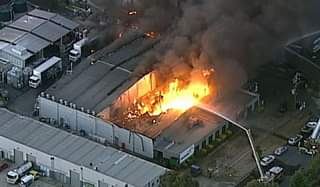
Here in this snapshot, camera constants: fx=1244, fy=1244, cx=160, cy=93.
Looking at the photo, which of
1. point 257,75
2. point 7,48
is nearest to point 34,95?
point 7,48

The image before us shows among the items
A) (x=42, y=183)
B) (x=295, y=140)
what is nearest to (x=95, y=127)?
(x=42, y=183)

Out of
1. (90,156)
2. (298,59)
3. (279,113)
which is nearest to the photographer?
(90,156)

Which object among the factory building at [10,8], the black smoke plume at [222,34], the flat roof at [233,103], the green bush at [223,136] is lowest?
the factory building at [10,8]

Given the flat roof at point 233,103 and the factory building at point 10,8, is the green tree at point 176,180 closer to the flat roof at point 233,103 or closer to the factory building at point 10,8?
the flat roof at point 233,103

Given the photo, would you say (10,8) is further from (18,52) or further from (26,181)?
(26,181)

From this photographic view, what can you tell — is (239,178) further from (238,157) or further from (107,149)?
(107,149)

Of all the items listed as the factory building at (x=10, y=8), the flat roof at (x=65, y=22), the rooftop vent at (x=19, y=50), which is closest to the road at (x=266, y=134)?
the flat roof at (x=65, y=22)

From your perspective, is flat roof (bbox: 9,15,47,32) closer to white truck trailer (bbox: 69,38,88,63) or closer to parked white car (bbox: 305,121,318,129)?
white truck trailer (bbox: 69,38,88,63)
